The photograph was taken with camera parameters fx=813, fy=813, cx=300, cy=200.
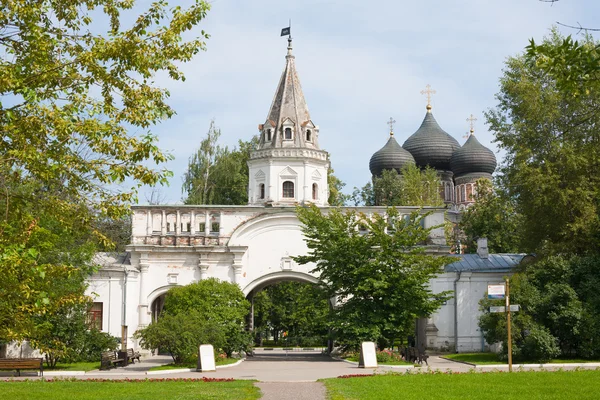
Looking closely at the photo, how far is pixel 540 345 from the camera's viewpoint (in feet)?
89.5

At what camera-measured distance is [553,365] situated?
2533cm

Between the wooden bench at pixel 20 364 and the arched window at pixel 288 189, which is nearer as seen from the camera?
the wooden bench at pixel 20 364

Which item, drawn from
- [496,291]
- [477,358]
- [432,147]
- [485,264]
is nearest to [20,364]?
[496,291]

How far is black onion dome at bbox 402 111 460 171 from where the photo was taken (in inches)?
2950

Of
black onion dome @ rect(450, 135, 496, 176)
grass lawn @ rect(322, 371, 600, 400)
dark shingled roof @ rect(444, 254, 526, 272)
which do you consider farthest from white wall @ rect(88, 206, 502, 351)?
Result: black onion dome @ rect(450, 135, 496, 176)

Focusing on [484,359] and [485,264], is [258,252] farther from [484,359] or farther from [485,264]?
[484,359]

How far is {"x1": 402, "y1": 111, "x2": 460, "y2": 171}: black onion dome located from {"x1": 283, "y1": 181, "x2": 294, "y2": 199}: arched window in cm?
3650

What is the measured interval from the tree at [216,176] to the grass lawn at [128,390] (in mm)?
36633

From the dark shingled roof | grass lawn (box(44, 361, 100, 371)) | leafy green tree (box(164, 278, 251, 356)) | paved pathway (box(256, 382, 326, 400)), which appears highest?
the dark shingled roof

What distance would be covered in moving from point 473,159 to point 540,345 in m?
47.4

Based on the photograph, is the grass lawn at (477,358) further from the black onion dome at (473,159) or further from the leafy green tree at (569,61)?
the black onion dome at (473,159)

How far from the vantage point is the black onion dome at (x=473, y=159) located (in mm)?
73375

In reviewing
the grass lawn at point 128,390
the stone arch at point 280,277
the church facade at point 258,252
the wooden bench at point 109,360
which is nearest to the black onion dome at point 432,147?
the church facade at point 258,252

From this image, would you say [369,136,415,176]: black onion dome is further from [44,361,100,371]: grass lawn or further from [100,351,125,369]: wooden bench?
[100,351,125,369]: wooden bench
